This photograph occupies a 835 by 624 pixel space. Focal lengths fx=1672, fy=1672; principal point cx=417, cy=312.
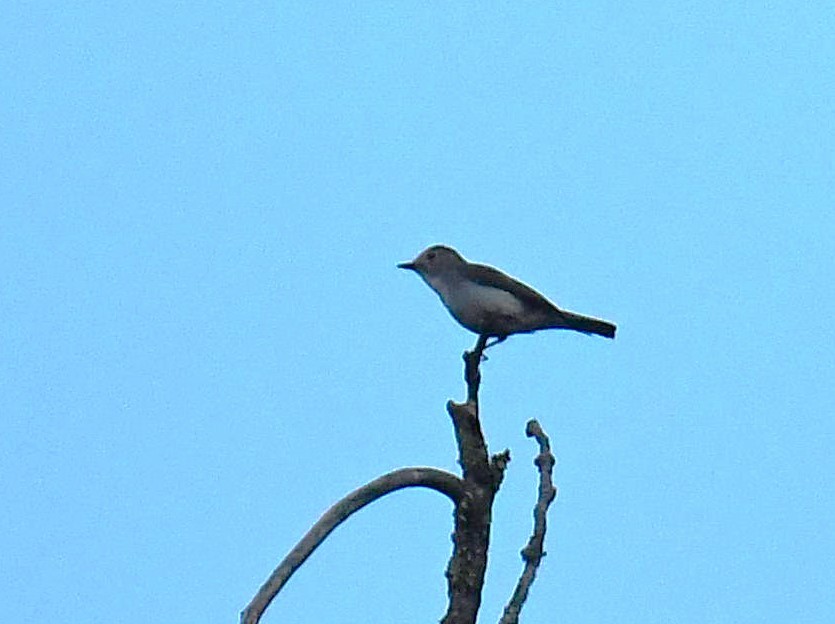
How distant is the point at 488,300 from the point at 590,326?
4.09ft

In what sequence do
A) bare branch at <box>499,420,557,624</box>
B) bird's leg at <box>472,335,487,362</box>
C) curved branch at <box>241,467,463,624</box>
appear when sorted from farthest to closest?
bird's leg at <box>472,335,487,362</box> → bare branch at <box>499,420,557,624</box> → curved branch at <box>241,467,463,624</box>

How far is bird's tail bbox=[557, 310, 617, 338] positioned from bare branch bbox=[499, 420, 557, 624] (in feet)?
14.0

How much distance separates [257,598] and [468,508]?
1.01 metres

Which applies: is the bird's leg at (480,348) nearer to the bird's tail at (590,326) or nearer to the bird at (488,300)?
the bird at (488,300)

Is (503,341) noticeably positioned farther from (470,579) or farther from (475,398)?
(470,579)

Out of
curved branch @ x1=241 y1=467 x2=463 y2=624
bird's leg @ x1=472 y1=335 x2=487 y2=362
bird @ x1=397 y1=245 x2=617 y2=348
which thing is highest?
bird @ x1=397 y1=245 x2=617 y2=348

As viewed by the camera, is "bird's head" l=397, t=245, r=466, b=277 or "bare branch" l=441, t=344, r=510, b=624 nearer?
"bare branch" l=441, t=344, r=510, b=624

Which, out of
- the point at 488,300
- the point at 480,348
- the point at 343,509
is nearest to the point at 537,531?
the point at 343,509

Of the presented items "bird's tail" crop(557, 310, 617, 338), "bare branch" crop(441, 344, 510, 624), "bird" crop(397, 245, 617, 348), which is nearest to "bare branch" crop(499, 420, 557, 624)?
"bare branch" crop(441, 344, 510, 624)

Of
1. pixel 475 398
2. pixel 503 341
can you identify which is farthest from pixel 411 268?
pixel 475 398

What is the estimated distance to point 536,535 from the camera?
16.0ft

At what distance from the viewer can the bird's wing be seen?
8.59 metres

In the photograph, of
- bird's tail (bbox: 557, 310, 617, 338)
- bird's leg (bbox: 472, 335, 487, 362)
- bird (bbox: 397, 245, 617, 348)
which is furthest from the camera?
bird's tail (bbox: 557, 310, 617, 338)

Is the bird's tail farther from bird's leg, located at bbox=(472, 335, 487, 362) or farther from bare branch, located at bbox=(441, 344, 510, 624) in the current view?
bare branch, located at bbox=(441, 344, 510, 624)
